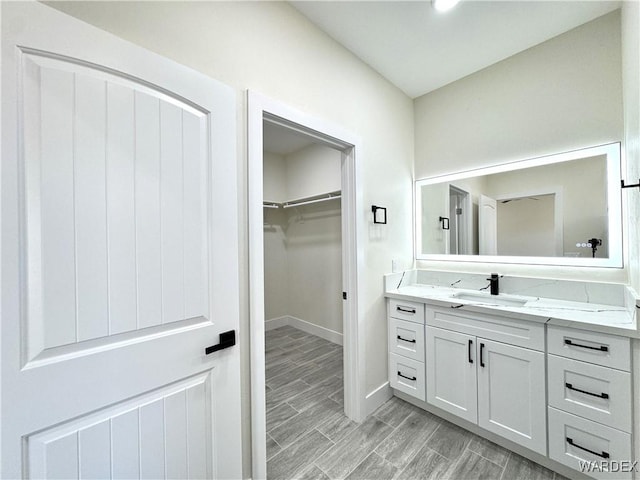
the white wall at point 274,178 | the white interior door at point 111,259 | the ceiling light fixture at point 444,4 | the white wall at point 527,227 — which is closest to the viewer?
the white interior door at point 111,259

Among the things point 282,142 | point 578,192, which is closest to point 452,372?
point 578,192

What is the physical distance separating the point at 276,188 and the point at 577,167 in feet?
10.7

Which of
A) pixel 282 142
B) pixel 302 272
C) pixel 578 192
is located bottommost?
pixel 302 272

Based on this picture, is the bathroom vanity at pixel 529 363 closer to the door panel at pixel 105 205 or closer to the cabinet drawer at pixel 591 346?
the cabinet drawer at pixel 591 346

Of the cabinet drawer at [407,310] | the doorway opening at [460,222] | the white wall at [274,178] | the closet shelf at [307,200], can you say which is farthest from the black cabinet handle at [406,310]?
the white wall at [274,178]

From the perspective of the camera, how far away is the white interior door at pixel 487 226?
2168 mm

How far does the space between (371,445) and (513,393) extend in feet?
3.14

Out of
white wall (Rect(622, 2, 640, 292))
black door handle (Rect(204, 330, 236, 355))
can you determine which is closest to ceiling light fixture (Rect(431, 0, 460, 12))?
white wall (Rect(622, 2, 640, 292))

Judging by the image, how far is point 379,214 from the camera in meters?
2.12

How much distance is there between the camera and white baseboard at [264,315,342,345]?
3.38 meters

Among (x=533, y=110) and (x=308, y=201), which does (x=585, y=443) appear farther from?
(x=308, y=201)

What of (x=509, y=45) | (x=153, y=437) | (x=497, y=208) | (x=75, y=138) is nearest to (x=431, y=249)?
(x=497, y=208)

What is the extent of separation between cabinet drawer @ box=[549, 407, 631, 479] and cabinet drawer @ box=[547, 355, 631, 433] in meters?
0.04

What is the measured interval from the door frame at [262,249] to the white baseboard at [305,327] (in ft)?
4.62
